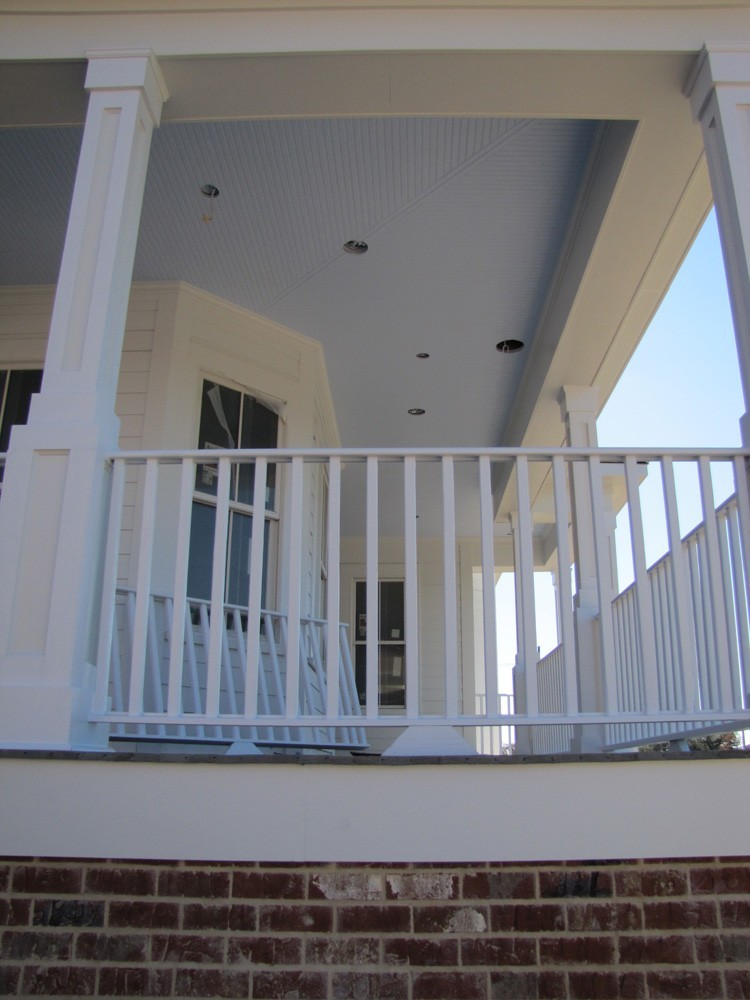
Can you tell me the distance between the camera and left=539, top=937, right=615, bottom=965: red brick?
197 cm

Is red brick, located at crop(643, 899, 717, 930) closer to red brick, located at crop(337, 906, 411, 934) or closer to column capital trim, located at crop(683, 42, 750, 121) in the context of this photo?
red brick, located at crop(337, 906, 411, 934)

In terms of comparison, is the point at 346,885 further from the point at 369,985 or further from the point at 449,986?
the point at 449,986

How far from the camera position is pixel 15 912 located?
204 centimetres

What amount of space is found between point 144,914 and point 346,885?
49 cm

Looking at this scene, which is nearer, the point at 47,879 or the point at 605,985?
the point at 605,985

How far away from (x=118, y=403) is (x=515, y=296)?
252cm

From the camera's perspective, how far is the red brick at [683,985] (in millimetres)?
1944

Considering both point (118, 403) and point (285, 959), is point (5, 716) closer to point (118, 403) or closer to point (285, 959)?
point (285, 959)

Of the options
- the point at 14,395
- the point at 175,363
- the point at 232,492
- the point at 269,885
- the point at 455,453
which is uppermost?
the point at 175,363

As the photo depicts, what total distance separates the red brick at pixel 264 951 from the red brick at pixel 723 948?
0.94 m

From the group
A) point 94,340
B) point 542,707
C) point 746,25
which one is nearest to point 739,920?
point 94,340

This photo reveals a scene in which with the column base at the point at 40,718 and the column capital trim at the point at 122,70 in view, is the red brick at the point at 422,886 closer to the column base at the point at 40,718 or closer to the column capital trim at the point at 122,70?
the column base at the point at 40,718

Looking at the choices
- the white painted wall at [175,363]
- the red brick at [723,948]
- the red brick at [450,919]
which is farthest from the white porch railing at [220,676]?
the red brick at [723,948]

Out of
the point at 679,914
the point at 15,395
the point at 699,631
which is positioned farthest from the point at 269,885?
the point at 15,395
